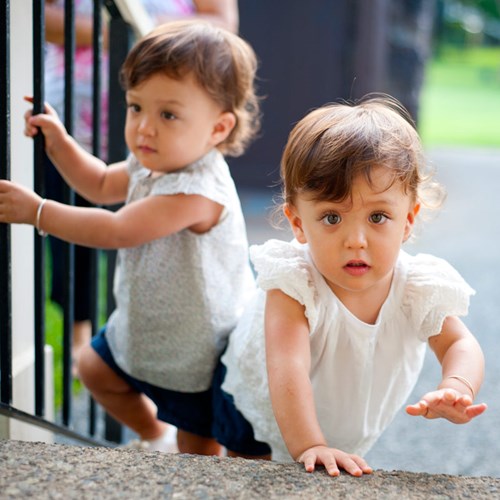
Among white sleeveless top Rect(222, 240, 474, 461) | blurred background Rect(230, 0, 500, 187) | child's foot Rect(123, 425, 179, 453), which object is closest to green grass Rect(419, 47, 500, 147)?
blurred background Rect(230, 0, 500, 187)

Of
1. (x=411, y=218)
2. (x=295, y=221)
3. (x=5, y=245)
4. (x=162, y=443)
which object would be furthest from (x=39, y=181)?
(x=162, y=443)

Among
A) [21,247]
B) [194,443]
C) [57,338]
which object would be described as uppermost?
[21,247]

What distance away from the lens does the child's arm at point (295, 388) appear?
4.63ft

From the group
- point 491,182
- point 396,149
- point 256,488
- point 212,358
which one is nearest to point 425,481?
point 256,488

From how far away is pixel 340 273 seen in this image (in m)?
1.60

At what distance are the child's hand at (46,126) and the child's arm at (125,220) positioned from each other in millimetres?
200

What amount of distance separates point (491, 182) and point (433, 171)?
640cm

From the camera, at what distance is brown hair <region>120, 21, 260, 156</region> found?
6.30 ft

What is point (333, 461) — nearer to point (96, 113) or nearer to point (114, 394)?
point (114, 394)

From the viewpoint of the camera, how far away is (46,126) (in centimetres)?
195

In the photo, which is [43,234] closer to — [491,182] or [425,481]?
[425,481]

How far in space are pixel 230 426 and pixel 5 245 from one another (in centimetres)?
67

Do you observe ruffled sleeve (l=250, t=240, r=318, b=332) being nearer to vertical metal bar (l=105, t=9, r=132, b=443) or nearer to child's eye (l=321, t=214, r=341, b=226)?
child's eye (l=321, t=214, r=341, b=226)

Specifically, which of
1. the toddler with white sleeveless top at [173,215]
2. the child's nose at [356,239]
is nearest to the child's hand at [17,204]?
the toddler with white sleeveless top at [173,215]
